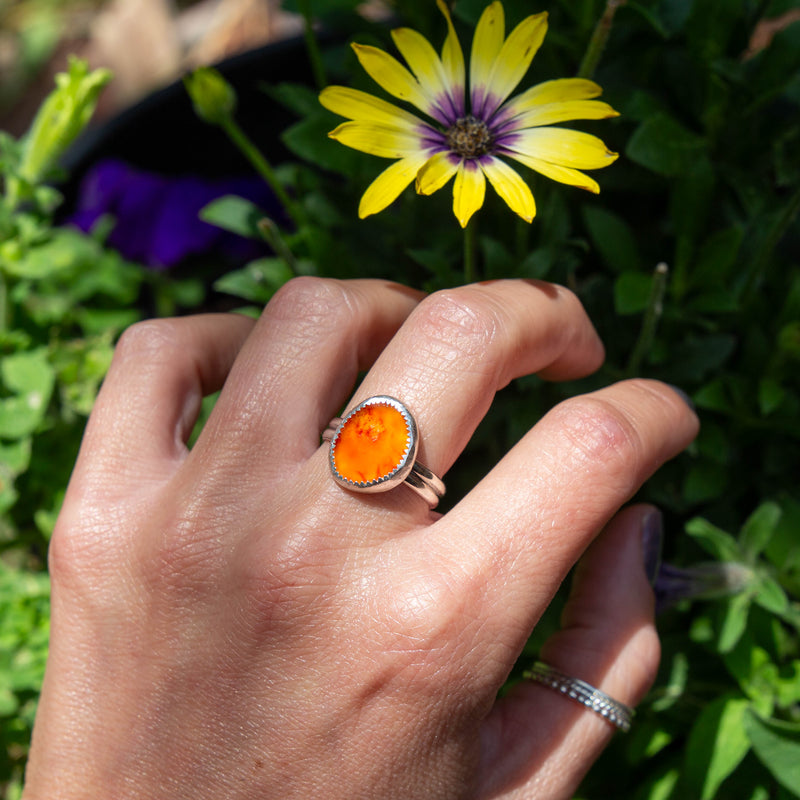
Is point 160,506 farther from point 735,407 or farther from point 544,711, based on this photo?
point 735,407

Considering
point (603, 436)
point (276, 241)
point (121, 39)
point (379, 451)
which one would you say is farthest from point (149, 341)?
point (121, 39)

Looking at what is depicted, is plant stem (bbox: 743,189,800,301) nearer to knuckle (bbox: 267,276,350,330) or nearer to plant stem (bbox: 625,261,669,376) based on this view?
plant stem (bbox: 625,261,669,376)

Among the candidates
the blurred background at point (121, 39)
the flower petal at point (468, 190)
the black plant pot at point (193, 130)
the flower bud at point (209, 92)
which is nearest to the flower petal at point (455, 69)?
the flower petal at point (468, 190)

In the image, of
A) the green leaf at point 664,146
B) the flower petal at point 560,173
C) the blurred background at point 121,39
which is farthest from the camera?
the blurred background at point 121,39

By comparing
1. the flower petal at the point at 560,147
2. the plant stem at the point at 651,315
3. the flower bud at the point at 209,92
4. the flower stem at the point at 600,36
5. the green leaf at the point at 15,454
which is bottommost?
the green leaf at the point at 15,454

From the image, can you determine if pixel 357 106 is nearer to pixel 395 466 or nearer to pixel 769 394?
pixel 395 466

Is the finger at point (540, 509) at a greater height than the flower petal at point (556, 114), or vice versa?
the flower petal at point (556, 114)

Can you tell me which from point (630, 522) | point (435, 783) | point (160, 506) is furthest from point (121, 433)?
point (630, 522)

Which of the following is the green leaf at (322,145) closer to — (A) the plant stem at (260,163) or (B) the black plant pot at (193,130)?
(A) the plant stem at (260,163)
